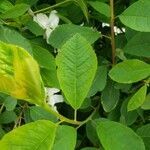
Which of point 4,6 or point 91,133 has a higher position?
point 4,6

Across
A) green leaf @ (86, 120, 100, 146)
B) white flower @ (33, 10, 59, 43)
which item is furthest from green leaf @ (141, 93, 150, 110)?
white flower @ (33, 10, 59, 43)

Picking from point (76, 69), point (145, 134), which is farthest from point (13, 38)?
point (145, 134)

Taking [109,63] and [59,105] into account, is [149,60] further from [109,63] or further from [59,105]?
[59,105]

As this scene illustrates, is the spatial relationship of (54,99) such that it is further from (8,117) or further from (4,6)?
(4,6)

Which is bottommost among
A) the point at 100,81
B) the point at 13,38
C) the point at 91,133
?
the point at 91,133

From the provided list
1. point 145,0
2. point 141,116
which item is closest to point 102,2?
Answer: point 145,0

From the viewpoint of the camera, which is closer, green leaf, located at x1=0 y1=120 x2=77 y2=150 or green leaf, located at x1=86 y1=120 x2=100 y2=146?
green leaf, located at x1=0 y1=120 x2=77 y2=150

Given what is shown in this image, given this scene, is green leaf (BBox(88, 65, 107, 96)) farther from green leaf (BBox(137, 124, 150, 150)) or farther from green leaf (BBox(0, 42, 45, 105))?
green leaf (BBox(0, 42, 45, 105))
